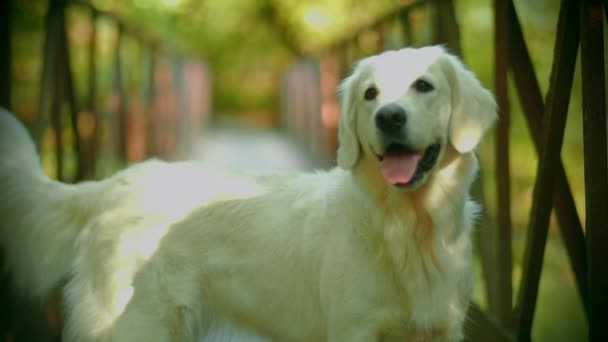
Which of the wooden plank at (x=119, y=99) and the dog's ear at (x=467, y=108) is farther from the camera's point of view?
the wooden plank at (x=119, y=99)

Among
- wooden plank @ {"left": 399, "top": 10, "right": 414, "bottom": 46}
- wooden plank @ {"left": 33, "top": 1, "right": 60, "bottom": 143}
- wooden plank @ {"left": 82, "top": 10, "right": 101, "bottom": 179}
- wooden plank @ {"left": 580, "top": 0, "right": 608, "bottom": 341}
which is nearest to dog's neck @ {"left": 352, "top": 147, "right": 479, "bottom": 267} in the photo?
wooden plank @ {"left": 580, "top": 0, "right": 608, "bottom": 341}

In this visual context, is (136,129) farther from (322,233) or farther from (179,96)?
(322,233)

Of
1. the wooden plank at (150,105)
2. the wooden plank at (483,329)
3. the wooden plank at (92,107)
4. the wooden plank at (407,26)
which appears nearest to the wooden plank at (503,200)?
the wooden plank at (483,329)

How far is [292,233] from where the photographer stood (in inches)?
117

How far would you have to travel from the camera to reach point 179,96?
616 inches

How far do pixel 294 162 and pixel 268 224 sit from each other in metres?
9.47

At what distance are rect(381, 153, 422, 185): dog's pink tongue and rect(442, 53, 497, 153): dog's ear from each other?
207mm

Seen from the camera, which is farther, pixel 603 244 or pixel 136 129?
pixel 136 129

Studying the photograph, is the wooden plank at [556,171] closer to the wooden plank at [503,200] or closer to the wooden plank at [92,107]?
the wooden plank at [503,200]

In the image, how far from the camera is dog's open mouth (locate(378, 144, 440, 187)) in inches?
102

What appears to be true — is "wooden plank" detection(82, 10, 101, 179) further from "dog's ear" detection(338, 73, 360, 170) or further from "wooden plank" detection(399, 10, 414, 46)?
"dog's ear" detection(338, 73, 360, 170)

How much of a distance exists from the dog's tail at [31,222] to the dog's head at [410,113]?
142 centimetres

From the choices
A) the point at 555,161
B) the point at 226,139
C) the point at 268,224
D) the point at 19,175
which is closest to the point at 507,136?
the point at 555,161

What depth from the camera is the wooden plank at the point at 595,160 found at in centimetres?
225
